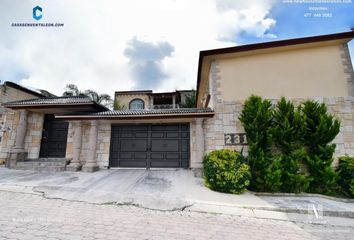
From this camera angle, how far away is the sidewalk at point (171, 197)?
3.58 m

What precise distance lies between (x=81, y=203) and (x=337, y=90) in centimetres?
976

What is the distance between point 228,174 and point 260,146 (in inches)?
71.4

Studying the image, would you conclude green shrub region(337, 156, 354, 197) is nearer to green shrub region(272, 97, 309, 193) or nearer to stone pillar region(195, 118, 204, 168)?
green shrub region(272, 97, 309, 193)

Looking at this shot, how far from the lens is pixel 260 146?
543cm

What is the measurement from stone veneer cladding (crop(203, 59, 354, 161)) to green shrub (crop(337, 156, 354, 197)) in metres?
0.44

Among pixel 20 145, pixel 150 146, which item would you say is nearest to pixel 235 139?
pixel 150 146

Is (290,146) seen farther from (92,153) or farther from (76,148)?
(76,148)

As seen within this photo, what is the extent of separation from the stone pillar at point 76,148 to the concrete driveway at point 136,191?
143 cm

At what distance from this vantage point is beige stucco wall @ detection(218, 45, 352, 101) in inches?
247

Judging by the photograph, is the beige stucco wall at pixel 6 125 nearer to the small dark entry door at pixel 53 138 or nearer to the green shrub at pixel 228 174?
the small dark entry door at pixel 53 138

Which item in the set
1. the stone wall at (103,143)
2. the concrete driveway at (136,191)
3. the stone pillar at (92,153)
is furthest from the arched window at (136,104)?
the concrete driveway at (136,191)

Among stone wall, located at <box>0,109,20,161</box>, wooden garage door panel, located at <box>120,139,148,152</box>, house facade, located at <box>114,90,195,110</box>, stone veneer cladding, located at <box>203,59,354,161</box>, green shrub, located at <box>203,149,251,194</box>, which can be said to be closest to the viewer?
green shrub, located at <box>203,149,251,194</box>

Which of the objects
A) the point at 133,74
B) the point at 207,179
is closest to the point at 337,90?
the point at 207,179

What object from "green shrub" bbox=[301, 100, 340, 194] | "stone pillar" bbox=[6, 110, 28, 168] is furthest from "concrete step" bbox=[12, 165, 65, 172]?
"green shrub" bbox=[301, 100, 340, 194]
